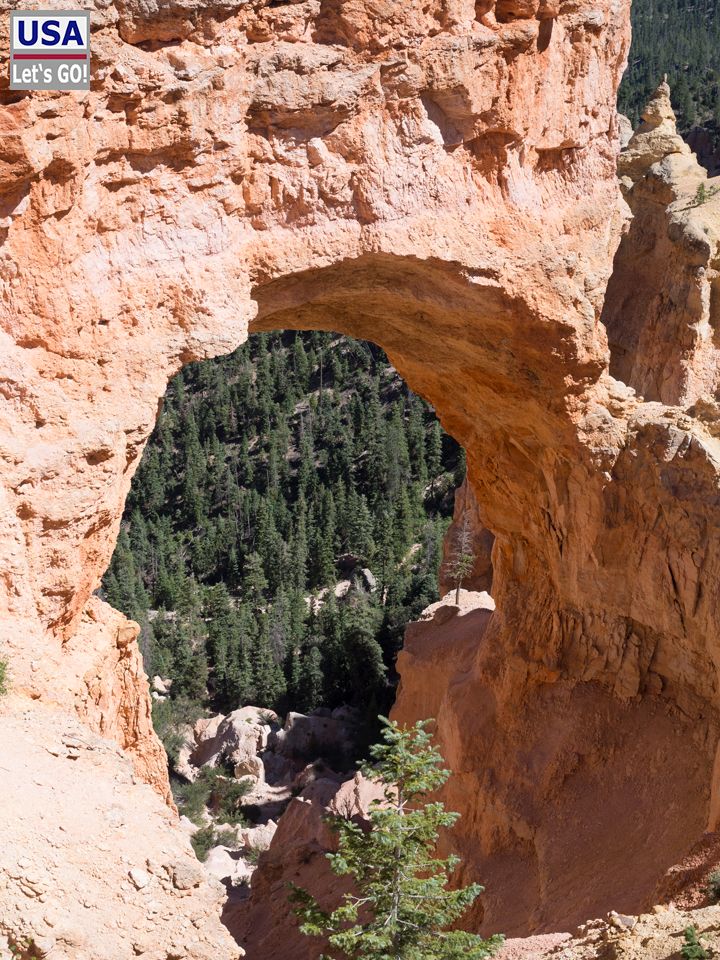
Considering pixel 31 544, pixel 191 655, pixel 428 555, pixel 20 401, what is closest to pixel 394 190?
pixel 20 401

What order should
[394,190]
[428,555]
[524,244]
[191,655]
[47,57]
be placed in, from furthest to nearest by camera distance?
1. [428,555]
2. [191,655]
3. [524,244]
4. [394,190]
5. [47,57]

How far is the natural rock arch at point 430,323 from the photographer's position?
11406 millimetres

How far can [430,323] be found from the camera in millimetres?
16359

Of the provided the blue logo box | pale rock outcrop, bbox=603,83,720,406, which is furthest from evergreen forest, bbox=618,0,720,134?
the blue logo box

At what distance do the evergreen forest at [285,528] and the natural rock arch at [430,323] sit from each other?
24.3m

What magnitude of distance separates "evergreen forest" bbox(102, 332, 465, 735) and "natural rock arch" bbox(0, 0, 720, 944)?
24320 millimetres

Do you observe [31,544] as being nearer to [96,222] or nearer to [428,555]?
[96,222]

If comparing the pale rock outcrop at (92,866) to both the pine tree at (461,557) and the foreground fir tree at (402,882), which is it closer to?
the foreground fir tree at (402,882)

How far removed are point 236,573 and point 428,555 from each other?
11.5 m

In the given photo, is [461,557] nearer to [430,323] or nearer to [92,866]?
[430,323]

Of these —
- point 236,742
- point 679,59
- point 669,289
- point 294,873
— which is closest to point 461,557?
point 294,873

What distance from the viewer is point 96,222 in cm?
1187

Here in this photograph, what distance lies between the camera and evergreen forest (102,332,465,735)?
46812 millimetres

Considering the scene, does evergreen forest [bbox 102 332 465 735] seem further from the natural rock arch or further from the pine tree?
the natural rock arch
